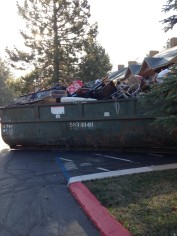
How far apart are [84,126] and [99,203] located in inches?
198

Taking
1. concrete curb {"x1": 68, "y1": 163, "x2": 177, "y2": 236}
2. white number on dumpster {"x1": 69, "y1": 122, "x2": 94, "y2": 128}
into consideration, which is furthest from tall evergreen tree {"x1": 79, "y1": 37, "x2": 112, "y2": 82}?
concrete curb {"x1": 68, "y1": 163, "x2": 177, "y2": 236}

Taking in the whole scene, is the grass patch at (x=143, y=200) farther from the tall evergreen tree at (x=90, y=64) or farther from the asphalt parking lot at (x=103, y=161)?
the tall evergreen tree at (x=90, y=64)

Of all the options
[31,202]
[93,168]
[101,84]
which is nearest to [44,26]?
[101,84]

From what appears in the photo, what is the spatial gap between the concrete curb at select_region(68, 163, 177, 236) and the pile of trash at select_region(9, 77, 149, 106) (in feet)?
10.9

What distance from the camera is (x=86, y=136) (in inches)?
422

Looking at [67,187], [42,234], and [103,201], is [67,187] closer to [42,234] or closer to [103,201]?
[103,201]

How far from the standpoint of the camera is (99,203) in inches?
227

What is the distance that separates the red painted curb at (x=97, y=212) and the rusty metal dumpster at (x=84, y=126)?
327 centimetres

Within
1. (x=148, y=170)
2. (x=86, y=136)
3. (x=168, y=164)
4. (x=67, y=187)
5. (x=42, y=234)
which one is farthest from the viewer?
(x=86, y=136)

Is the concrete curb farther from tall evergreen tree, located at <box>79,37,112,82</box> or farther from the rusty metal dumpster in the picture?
tall evergreen tree, located at <box>79,37,112,82</box>

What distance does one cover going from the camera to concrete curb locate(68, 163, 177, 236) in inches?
185

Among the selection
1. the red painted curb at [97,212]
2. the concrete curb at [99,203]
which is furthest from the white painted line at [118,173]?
the red painted curb at [97,212]

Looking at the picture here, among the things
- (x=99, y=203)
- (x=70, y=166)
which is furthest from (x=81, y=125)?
(x=99, y=203)

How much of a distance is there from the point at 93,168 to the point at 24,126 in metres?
3.97
